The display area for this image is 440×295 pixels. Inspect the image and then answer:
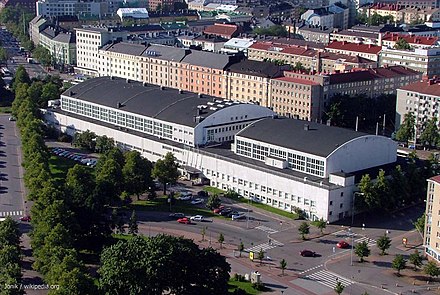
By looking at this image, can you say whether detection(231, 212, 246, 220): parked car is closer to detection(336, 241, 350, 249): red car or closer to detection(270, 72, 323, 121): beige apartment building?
detection(336, 241, 350, 249): red car

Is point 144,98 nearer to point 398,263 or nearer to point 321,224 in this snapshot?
point 321,224

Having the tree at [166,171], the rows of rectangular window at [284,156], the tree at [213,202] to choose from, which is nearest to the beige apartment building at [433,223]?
the rows of rectangular window at [284,156]

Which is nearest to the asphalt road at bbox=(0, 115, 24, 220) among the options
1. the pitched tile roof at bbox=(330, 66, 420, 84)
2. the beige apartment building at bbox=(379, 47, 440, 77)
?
the pitched tile roof at bbox=(330, 66, 420, 84)

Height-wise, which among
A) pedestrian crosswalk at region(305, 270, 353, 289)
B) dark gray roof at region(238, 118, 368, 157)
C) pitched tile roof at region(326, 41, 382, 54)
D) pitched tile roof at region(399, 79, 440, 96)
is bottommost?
pedestrian crosswalk at region(305, 270, 353, 289)

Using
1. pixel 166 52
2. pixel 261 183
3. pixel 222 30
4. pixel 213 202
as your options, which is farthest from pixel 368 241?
pixel 222 30

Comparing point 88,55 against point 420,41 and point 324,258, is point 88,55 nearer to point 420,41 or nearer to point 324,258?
point 420,41

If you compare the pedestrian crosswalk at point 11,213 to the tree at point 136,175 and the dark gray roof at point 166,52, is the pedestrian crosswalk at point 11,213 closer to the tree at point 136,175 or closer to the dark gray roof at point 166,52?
the tree at point 136,175

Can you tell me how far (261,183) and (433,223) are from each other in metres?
14.8

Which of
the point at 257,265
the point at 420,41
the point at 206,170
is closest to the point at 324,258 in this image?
the point at 257,265

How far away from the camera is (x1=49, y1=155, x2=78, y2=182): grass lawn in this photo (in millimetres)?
62719

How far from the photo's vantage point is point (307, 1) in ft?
598

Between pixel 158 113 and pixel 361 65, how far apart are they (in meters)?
38.1

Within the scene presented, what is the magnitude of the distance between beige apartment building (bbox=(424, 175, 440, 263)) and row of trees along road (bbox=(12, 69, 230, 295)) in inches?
605

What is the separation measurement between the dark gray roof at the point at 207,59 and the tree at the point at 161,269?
56.0 meters
